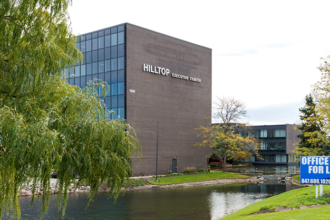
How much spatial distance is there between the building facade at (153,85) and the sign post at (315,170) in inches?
1062

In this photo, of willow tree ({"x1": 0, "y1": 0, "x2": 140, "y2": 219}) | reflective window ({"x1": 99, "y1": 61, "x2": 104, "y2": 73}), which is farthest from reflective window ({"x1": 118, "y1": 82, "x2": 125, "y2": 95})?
willow tree ({"x1": 0, "y1": 0, "x2": 140, "y2": 219})

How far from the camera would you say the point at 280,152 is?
101 meters

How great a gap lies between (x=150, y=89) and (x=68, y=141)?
40252mm

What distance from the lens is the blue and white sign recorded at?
2066cm

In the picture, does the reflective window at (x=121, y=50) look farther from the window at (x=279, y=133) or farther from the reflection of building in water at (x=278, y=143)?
the window at (x=279, y=133)

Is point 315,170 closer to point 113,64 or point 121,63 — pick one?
point 121,63

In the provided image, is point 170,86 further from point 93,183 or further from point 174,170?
point 93,183

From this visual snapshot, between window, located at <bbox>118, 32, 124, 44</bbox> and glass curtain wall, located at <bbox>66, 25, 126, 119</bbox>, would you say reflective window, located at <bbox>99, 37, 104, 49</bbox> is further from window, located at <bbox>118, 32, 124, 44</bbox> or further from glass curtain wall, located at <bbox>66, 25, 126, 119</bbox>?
window, located at <bbox>118, 32, 124, 44</bbox>

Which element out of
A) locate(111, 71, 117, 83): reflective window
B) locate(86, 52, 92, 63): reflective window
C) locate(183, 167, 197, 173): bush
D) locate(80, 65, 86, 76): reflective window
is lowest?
locate(183, 167, 197, 173): bush

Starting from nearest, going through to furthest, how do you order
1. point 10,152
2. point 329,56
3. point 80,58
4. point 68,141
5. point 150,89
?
point 10,152 → point 68,141 → point 80,58 → point 329,56 → point 150,89

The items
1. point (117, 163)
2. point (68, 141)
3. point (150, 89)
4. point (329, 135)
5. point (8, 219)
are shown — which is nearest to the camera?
point (68, 141)

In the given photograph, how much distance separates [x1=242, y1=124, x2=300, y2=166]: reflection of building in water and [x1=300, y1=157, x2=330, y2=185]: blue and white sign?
8063 cm

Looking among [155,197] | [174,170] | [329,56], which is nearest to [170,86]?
[174,170]

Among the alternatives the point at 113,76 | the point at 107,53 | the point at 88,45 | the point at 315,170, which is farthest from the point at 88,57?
the point at 315,170
